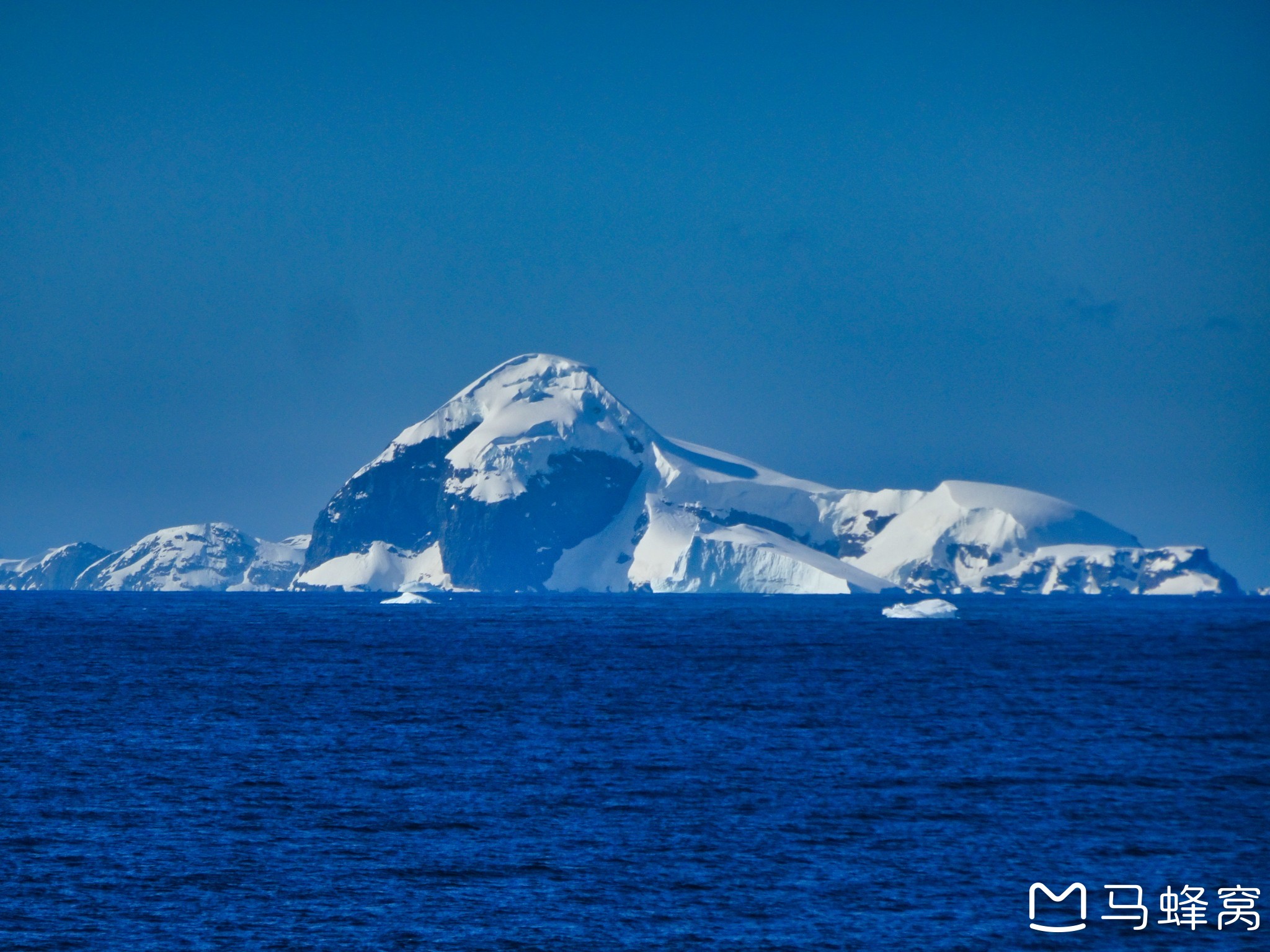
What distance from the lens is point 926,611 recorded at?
147 m

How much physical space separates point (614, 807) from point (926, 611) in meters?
120

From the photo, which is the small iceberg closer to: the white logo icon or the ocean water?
the ocean water

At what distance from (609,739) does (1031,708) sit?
686 inches

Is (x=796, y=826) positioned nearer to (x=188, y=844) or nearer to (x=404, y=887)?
(x=404, y=887)

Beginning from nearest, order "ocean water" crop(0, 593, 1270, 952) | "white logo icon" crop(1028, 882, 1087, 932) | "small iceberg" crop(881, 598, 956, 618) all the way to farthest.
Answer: "white logo icon" crop(1028, 882, 1087, 932)
"ocean water" crop(0, 593, 1270, 952)
"small iceberg" crop(881, 598, 956, 618)

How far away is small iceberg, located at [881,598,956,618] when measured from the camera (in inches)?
5753

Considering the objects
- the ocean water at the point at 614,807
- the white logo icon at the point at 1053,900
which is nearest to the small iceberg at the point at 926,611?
the ocean water at the point at 614,807

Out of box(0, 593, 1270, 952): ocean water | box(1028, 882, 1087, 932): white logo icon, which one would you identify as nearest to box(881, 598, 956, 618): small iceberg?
box(0, 593, 1270, 952): ocean water

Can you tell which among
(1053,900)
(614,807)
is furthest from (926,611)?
(1053,900)

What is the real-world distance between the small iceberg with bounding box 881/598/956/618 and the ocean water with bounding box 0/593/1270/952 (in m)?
77.7

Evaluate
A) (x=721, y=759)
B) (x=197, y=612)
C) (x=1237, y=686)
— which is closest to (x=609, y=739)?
(x=721, y=759)

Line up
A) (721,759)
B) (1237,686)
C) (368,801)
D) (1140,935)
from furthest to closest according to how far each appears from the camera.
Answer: (1237,686)
(721,759)
(368,801)
(1140,935)

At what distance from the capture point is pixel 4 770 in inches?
1371

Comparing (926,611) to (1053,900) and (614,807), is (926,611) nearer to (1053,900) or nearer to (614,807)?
(614,807)
